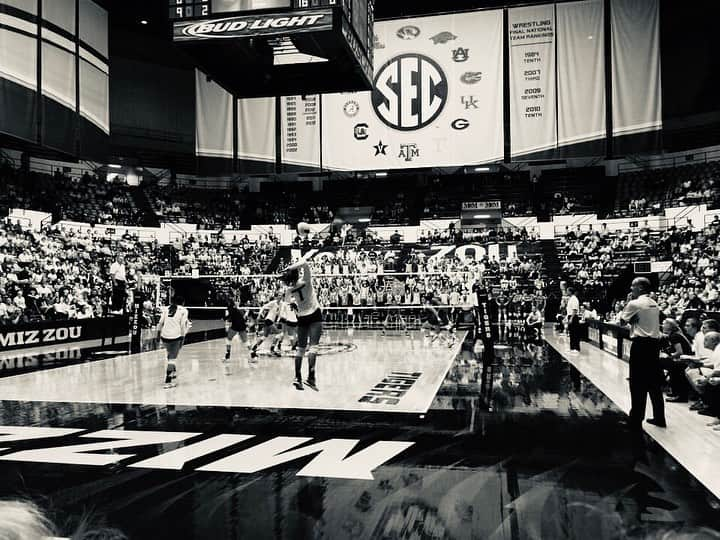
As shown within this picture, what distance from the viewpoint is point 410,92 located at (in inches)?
1174

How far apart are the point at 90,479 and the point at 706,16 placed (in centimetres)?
3547

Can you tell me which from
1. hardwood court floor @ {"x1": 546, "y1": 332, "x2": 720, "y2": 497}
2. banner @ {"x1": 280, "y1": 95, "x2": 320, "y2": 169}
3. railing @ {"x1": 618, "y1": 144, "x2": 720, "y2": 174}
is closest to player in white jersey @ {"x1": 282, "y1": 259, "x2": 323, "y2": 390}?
hardwood court floor @ {"x1": 546, "y1": 332, "x2": 720, "y2": 497}

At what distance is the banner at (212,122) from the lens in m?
33.0

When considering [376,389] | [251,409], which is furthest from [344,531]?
[376,389]

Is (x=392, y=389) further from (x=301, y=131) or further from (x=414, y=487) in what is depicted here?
(x=301, y=131)

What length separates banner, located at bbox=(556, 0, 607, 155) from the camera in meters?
28.5

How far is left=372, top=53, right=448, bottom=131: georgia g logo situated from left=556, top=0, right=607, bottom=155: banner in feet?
20.4

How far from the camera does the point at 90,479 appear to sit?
14.8 feet

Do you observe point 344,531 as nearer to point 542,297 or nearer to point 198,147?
point 542,297

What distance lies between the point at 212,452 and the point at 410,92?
27.3 m

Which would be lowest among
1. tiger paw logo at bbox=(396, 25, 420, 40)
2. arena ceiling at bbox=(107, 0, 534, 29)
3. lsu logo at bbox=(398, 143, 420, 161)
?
lsu logo at bbox=(398, 143, 420, 161)

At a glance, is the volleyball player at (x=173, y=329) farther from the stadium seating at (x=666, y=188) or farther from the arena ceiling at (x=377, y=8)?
the stadium seating at (x=666, y=188)

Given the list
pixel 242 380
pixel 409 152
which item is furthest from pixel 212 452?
pixel 409 152

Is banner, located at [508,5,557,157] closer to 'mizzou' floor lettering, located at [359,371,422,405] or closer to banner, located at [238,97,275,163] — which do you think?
banner, located at [238,97,275,163]
